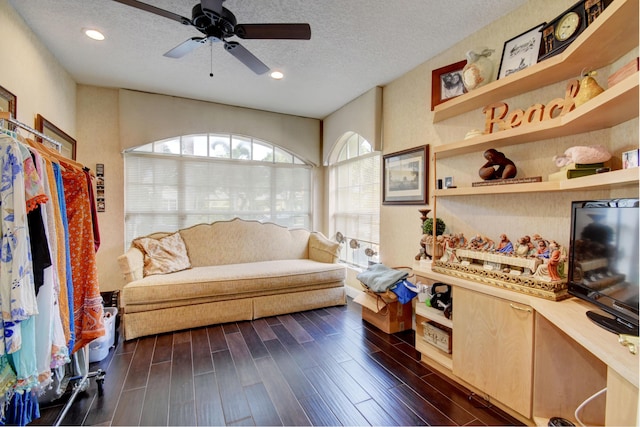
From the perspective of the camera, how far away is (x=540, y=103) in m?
1.87

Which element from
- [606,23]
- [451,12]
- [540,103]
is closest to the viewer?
[606,23]

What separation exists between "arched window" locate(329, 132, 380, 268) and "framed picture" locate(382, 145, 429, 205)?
10.8 inches

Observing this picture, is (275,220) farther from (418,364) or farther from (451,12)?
(451,12)

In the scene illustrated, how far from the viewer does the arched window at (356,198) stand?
368 centimetres

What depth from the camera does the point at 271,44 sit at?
2471 mm

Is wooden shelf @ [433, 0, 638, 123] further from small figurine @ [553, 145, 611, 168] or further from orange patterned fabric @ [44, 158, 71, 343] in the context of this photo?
orange patterned fabric @ [44, 158, 71, 343]

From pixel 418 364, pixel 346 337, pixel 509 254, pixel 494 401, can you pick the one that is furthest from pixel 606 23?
pixel 346 337

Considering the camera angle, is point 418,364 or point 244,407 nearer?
point 244,407

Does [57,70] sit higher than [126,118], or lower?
higher

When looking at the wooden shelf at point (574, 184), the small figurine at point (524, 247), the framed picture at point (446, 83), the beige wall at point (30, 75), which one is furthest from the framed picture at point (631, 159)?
the beige wall at point (30, 75)

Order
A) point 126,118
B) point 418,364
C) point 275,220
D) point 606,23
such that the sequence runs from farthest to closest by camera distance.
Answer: point 275,220 < point 126,118 < point 418,364 < point 606,23

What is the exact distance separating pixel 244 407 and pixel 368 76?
3200 millimetres

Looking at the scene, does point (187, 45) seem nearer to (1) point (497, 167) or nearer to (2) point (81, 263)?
(2) point (81, 263)

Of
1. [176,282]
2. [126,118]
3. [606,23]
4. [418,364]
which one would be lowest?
[418,364]
